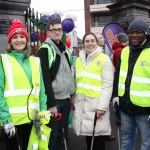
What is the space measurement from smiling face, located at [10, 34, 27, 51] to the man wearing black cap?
1.30 metres

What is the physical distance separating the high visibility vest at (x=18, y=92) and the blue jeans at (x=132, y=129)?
125 centimetres

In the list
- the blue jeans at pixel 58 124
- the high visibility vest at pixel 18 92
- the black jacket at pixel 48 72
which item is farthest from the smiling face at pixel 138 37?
the high visibility vest at pixel 18 92

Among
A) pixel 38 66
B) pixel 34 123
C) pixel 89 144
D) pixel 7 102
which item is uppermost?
pixel 38 66

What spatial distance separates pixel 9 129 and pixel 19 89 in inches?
16.9

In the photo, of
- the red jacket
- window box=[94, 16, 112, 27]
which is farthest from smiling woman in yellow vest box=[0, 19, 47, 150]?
window box=[94, 16, 112, 27]

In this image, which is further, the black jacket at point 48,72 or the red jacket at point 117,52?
the red jacket at point 117,52

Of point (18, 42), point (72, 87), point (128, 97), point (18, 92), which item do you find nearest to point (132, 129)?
point (128, 97)

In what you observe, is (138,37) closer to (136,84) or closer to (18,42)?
(136,84)

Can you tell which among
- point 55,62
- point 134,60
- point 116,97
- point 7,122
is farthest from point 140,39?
point 7,122

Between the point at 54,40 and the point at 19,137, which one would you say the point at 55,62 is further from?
the point at 19,137

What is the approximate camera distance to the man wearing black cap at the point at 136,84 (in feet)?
9.45

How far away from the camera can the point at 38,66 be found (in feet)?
9.18

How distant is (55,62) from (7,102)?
91 cm

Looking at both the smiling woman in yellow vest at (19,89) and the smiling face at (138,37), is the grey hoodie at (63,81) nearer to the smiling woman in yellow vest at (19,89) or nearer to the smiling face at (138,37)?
the smiling woman in yellow vest at (19,89)
